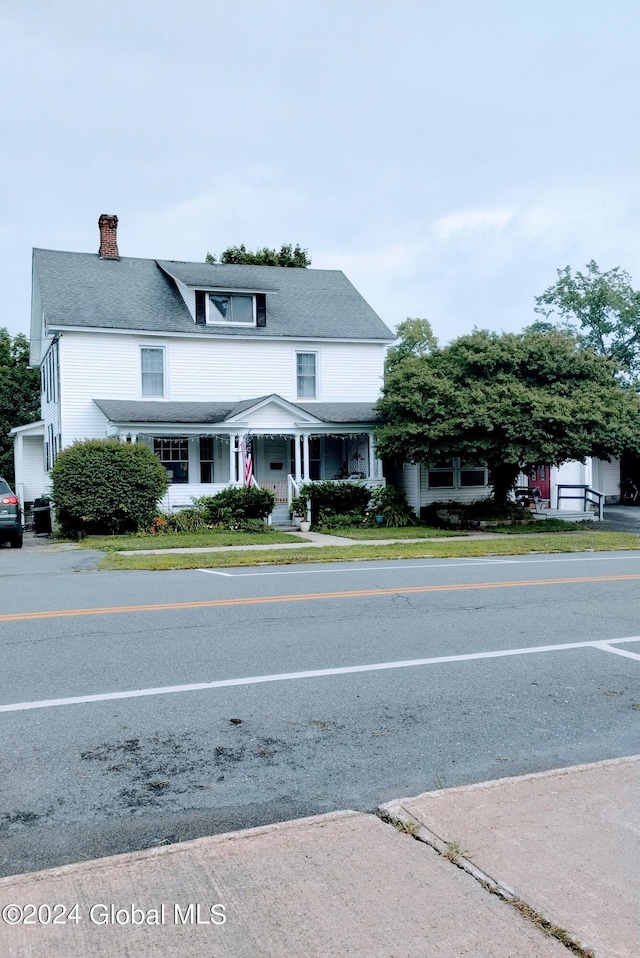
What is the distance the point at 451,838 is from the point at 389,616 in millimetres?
5621

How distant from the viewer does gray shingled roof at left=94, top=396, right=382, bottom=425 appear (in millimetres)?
25266

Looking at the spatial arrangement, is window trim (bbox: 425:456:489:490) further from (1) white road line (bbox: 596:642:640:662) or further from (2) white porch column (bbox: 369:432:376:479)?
(1) white road line (bbox: 596:642:640:662)

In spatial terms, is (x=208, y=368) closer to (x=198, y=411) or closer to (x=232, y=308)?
(x=198, y=411)

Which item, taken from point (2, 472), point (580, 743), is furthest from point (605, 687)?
point (2, 472)

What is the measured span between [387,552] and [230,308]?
1419cm

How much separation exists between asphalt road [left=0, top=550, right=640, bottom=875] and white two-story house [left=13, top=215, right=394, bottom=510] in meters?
15.6

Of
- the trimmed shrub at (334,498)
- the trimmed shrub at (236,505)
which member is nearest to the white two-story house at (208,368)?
the trimmed shrub at (334,498)

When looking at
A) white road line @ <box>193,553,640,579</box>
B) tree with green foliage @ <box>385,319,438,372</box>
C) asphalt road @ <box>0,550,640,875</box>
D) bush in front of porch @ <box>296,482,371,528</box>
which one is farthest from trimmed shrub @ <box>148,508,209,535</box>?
tree with green foliage @ <box>385,319,438,372</box>

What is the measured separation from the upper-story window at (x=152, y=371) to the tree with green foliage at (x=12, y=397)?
714 inches

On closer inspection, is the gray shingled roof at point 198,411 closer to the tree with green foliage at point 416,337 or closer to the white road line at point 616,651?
the white road line at point 616,651

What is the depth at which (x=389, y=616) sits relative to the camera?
9469mm

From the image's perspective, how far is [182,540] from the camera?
2042 cm

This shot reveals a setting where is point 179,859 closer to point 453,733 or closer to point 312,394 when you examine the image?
point 453,733

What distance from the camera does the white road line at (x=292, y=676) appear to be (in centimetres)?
609
